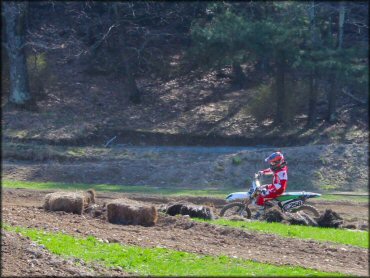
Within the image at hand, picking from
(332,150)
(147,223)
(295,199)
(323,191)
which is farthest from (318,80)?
(147,223)

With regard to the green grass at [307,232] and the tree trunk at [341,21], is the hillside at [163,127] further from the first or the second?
the green grass at [307,232]

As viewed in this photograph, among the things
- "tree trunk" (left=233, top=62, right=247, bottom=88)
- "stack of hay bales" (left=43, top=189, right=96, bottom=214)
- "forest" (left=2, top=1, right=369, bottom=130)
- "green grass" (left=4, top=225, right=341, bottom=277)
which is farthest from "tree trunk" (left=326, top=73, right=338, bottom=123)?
"green grass" (left=4, top=225, right=341, bottom=277)

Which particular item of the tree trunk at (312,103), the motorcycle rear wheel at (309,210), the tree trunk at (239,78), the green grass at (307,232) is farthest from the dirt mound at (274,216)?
the tree trunk at (239,78)

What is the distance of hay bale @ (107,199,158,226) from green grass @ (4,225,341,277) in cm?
254

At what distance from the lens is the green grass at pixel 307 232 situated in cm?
1448

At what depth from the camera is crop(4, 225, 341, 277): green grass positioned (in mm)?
10422

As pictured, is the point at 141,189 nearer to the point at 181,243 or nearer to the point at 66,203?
the point at 66,203

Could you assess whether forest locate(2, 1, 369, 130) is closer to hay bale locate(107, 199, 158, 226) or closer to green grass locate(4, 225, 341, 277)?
hay bale locate(107, 199, 158, 226)

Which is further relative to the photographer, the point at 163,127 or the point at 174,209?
the point at 163,127

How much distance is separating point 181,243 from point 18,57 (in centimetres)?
2472

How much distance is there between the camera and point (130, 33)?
39469mm

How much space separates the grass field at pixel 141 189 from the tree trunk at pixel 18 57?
1110 centimetres

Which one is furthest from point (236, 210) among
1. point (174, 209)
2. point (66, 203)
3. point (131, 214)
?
point (66, 203)

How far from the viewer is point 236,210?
732 inches
